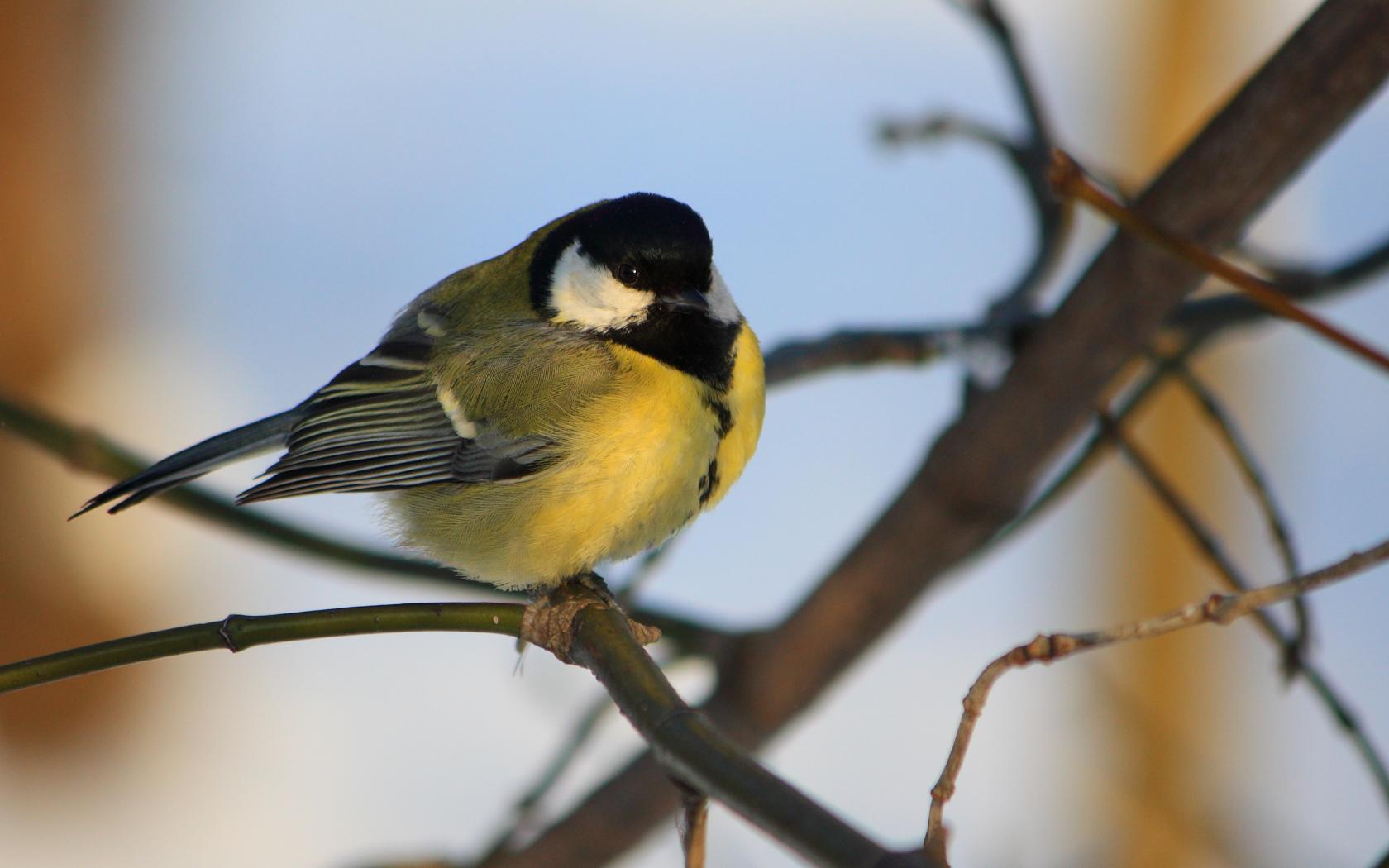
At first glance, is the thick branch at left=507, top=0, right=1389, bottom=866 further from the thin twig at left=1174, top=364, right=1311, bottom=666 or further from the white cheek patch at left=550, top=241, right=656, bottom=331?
the white cheek patch at left=550, top=241, right=656, bottom=331

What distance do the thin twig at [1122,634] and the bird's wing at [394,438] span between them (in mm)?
808

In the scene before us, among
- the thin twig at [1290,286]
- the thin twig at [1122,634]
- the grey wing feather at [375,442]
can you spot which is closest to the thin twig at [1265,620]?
the thin twig at [1290,286]

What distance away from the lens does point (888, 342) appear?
4.85 ft

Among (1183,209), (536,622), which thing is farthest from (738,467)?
(1183,209)

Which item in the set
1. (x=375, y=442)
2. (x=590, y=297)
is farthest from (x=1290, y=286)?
(x=375, y=442)

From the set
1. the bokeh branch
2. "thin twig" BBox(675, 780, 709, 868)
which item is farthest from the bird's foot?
"thin twig" BBox(675, 780, 709, 868)

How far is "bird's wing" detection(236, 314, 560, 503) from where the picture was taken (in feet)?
4.64

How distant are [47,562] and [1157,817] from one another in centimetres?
256

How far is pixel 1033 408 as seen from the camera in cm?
140

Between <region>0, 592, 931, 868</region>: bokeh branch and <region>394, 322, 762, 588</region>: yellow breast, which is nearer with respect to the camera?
<region>0, 592, 931, 868</region>: bokeh branch

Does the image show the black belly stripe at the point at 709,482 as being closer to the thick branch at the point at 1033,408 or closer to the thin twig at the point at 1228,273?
the thick branch at the point at 1033,408

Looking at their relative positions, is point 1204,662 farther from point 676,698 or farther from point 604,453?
point 676,698

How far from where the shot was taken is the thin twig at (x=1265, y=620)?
113 cm

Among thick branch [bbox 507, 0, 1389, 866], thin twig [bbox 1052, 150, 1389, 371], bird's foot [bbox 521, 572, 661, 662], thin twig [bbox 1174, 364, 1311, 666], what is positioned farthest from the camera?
thin twig [bbox 1174, 364, 1311, 666]
